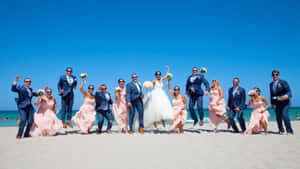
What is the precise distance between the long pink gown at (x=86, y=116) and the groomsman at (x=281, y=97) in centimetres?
720

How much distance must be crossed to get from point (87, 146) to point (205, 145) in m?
3.35

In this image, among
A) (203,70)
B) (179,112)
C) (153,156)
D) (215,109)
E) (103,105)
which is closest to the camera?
(153,156)

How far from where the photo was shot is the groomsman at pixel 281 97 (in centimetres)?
801

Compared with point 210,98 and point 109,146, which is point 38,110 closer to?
Answer: point 109,146

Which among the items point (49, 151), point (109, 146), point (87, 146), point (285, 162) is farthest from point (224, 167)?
point (49, 151)

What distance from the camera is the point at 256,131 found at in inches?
329

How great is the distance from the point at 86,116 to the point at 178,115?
380cm

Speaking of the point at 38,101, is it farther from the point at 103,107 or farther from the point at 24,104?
the point at 103,107

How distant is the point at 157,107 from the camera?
8.45 metres

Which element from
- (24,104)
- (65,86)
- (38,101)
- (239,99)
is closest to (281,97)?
(239,99)

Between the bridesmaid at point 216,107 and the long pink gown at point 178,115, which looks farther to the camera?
the bridesmaid at point 216,107

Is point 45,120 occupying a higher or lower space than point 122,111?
lower

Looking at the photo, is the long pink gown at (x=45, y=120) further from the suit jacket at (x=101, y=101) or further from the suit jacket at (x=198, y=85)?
the suit jacket at (x=198, y=85)

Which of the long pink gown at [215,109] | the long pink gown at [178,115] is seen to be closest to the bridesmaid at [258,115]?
the long pink gown at [215,109]
